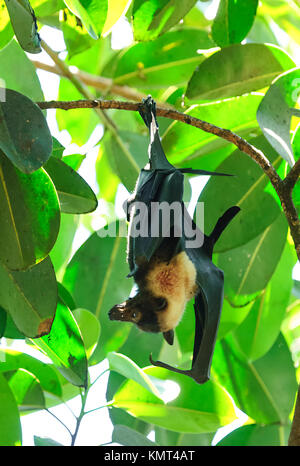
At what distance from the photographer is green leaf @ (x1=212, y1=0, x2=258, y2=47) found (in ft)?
9.54

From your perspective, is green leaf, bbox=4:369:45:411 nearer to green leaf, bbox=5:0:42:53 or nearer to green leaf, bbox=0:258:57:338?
green leaf, bbox=0:258:57:338

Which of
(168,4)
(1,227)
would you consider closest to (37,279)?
(1,227)

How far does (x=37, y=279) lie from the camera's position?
2238 millimetres

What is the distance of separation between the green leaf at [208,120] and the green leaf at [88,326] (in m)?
0.74

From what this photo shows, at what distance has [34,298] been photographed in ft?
7.29

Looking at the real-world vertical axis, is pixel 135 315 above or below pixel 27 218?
below

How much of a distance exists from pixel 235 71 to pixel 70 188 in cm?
96

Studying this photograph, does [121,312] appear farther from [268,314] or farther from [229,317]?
[268,314]

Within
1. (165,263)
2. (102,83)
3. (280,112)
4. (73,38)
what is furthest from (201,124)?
(102,83)

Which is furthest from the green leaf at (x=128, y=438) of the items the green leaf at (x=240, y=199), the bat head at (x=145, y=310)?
the green leaf at (x=240, y=199)

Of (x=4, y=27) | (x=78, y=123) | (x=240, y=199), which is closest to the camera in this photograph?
Result: (x=4, y=27)

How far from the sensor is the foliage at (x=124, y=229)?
6.80 ft

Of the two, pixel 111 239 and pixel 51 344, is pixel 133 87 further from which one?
pixel 51 344
